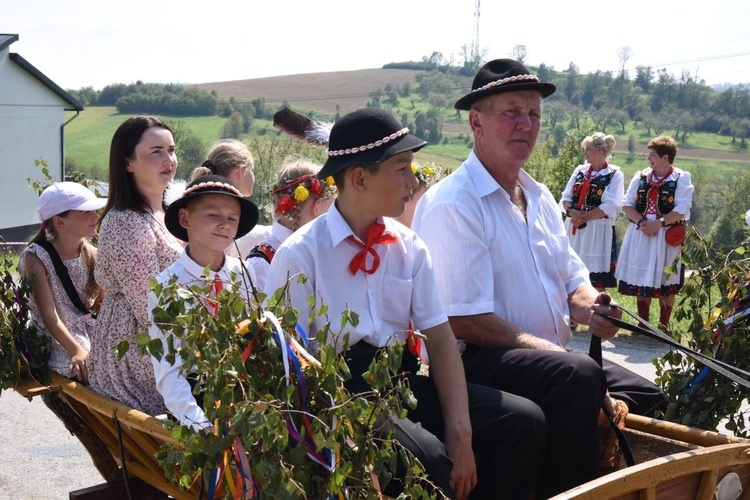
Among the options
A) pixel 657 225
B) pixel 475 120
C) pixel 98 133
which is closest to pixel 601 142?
pixel 657 225

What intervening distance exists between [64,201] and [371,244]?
2291 millimetres

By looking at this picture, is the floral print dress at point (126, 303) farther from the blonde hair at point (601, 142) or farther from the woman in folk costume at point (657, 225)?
the blonde hair at point (601, 142)

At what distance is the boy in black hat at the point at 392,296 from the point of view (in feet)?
9.32

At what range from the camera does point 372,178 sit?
9.71 ft

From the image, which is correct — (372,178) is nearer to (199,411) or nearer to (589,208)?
(199,411)

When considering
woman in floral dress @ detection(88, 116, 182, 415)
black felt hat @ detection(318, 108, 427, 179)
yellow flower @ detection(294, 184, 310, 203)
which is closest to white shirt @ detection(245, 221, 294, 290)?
yellow flower @ detection(294, 184, 310, 203)

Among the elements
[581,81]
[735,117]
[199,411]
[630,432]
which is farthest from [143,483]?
[581,81]

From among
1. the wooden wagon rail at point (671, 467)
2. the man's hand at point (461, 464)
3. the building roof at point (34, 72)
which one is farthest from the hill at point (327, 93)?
the man's hand at point (461, 464)

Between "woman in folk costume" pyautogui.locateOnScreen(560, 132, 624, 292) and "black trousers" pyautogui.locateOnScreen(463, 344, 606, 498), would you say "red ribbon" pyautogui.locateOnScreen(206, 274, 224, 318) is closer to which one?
"black trousers" pyautogui.locateOnScreen(463, 344, 606, 498)

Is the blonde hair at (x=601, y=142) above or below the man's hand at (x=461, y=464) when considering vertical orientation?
above

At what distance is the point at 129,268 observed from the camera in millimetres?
3807

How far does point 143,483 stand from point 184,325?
198cm

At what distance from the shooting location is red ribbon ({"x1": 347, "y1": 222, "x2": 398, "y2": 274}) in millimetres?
2961

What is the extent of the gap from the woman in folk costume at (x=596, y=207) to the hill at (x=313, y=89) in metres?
46.8
